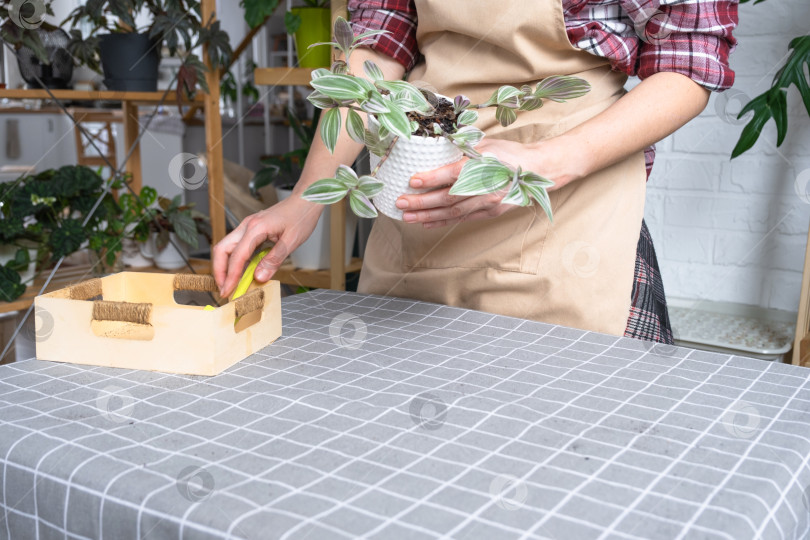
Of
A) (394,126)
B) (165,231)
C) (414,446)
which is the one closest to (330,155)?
(394,126)

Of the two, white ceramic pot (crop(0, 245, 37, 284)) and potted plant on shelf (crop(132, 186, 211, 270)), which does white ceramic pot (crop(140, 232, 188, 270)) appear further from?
white ceramic pot (crop(0, 245, 37, 284))

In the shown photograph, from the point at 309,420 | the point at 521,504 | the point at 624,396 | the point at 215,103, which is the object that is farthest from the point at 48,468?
the point at 215,103

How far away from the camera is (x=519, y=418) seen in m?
0.55

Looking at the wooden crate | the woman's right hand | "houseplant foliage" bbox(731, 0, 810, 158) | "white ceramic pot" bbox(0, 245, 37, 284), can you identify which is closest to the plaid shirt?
the woman's right hand

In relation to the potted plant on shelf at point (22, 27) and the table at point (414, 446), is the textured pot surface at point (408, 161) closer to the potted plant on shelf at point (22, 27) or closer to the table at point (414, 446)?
the table at point (414, 446)

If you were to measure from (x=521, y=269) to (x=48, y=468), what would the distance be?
563 millimetres

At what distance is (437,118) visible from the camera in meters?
0.69

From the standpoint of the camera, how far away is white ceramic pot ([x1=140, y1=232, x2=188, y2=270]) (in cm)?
234

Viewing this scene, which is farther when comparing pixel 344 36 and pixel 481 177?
pixel 344 36

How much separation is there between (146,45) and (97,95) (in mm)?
212

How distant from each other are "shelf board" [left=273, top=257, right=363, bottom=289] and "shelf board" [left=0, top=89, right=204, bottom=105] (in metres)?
0.57

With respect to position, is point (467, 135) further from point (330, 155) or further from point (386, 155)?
point (330, 155)

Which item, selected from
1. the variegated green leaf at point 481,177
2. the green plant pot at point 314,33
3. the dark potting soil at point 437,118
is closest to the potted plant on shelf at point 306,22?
the green plant pot at point 314,33

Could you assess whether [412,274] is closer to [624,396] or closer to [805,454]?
[624,396]
